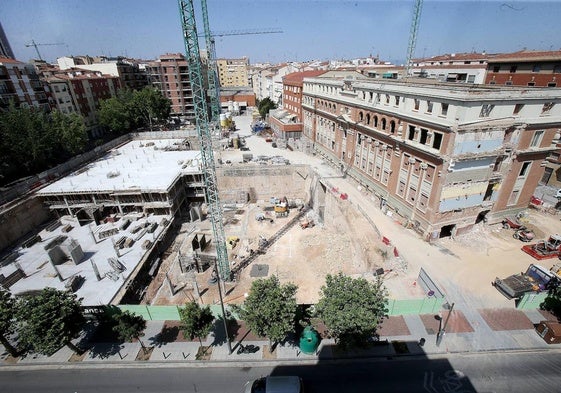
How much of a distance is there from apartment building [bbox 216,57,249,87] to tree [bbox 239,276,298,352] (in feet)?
532

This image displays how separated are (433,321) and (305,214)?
2801 centimetres

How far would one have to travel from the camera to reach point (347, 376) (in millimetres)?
20906

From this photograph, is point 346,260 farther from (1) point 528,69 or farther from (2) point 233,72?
(2) point 233,72

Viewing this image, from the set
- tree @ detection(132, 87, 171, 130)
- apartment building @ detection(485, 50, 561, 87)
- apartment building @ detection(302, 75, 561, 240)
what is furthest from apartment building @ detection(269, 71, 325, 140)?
tree @ detection(132, 87, 171, 130)

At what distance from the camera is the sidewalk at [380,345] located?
73.5 feet

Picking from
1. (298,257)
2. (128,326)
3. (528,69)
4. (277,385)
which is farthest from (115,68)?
(528,69)

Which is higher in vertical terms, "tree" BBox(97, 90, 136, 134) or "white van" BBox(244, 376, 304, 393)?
"tree" BBox(97, 90, 136, 134)

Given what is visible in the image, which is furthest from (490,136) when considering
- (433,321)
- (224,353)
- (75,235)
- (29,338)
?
(75,235)

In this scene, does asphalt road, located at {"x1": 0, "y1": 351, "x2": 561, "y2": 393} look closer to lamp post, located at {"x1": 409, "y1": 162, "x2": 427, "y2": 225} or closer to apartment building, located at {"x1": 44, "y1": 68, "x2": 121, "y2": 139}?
lamp post, located at {"x1": 409, "y1": 162, "x2": 427, "y2": 225}

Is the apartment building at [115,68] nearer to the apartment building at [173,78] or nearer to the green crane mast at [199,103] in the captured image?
the apartment building at [173,78]

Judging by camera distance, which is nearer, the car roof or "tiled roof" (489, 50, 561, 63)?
the car roof

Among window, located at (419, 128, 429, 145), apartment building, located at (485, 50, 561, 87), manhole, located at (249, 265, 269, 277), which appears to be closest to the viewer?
window, located at (419, 128, 429, 145)

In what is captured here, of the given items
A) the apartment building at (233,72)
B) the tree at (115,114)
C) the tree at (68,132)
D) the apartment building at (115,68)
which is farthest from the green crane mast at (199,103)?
the apartment building at (233,72)

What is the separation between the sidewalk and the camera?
22.4 m
